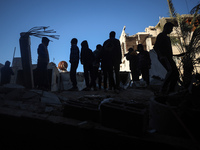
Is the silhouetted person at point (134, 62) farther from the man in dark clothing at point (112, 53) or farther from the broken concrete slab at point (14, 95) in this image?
the broken concrete slab at point (14, 95)

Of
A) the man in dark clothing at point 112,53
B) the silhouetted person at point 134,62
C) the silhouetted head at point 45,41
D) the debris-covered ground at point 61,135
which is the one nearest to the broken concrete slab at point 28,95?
the debris-covered ground at point 61,135

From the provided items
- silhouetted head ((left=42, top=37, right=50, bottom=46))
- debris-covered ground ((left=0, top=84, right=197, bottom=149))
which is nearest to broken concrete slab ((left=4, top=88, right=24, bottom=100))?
debris-covered ground ((left=0, top=84, right=197, bottom=149))

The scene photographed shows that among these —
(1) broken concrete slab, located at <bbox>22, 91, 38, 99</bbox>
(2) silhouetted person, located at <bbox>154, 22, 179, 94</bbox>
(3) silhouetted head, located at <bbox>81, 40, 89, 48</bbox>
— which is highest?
(3) silhouetted head, located at <bbox>81, 40, 89, 48</bbox>

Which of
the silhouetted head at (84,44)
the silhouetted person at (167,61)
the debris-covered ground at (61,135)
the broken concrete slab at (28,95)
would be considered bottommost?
the debris-covered ground at (61,135)

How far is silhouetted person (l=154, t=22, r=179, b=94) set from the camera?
338 cm

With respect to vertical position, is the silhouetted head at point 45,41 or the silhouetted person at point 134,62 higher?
the silhouetted head at point 45,41

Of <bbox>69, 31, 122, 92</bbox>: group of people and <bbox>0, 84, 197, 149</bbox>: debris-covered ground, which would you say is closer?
<bbox>0, 84, 197, 149</bbox>: debris-covered ground

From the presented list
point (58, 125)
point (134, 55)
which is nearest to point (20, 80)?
point (134, 55)

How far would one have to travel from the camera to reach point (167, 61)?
11.4 feet

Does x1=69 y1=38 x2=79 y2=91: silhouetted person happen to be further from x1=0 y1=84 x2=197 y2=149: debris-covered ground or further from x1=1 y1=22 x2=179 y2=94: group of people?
x1=0 y1=84 x2=197 y2=149: debris-covered ground

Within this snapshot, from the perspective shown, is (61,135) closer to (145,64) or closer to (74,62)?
(74,62)

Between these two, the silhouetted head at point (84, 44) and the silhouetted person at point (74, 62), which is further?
Answer: the silhouetted head at point (84, 44)

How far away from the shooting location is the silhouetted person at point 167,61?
3377 millimetres

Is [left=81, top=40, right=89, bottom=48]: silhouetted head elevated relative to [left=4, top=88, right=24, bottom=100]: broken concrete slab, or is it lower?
elevated
